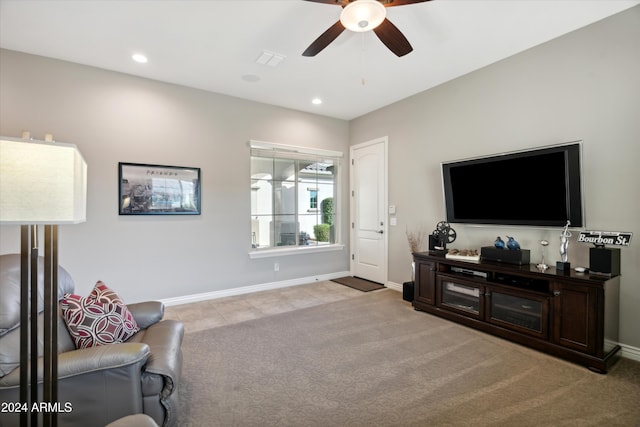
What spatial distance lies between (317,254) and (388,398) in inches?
134

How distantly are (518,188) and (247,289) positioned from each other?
374cm

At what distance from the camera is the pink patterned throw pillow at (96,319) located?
1.75m

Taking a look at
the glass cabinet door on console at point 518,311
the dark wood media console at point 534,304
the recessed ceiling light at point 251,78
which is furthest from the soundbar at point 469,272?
the recessed ceiling light at point 251,78

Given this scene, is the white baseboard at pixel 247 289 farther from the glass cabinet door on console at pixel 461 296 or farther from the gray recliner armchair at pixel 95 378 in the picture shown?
the gray recliner armchair at pixel 95 378

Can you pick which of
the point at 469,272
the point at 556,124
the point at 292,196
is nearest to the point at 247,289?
the point at 292,196

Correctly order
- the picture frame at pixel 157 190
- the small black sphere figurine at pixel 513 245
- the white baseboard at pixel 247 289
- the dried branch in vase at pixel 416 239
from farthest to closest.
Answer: the dried branch in vase at pixel 416 239 < the white baseboard at pixel 247 289 < the picture frame at pixel 157 190 < the small black sphere figurine at pixel 513 245

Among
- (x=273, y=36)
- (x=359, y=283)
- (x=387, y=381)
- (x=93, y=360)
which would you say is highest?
(x=273, y=36)

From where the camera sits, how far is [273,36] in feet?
9.93

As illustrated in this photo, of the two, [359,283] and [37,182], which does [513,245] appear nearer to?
[359,283]

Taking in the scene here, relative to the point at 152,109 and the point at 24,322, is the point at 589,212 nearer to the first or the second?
the point at 24,322

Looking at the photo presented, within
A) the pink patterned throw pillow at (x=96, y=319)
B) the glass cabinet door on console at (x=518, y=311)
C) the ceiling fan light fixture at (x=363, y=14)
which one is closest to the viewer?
the pink patterned throw pillow at (x=96, y=319)

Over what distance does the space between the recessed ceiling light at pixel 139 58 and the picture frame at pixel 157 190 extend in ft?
3.89

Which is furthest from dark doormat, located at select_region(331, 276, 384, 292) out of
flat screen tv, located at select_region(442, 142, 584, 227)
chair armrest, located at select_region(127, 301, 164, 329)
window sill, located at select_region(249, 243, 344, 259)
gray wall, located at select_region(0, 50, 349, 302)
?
chair armrest, located at select_region(127, 301, 164, 329)

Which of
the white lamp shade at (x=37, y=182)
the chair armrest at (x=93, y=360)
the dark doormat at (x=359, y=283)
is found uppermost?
the white lamp shade at (x=37, y=182)
